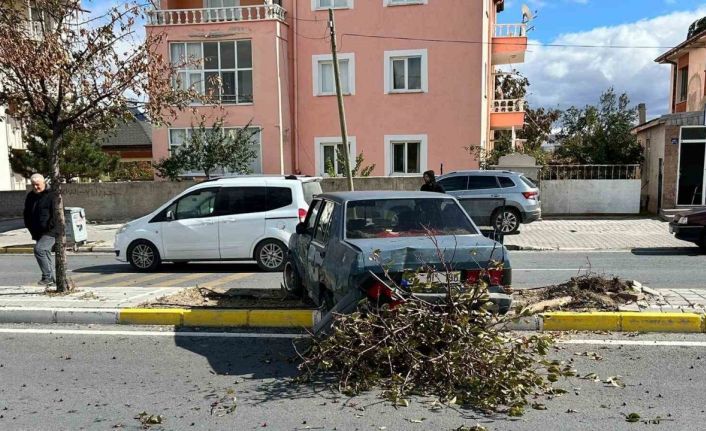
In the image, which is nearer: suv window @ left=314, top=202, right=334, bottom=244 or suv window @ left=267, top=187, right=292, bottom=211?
suv window @ left=314, top=202, right=334, bottom=244

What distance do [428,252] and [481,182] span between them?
11.1 metres

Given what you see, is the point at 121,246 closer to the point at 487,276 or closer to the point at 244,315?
the point at 244,315

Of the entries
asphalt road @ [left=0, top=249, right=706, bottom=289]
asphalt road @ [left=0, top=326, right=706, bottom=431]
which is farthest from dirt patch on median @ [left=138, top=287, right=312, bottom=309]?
asphalt road @ [left=0, top=249, right=706, bottom=289]

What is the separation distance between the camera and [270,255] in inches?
422

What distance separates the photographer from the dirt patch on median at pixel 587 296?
6.53m

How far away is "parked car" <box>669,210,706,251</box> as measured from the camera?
11.9 metres

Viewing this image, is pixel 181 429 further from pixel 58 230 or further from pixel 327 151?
pixel 327 151

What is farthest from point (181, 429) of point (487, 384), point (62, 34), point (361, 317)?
point (62, 34)

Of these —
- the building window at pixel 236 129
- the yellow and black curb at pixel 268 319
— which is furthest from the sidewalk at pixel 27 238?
the yellow and black curb at pixel 268 319

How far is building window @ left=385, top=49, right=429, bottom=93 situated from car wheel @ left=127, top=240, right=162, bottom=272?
1325 cm

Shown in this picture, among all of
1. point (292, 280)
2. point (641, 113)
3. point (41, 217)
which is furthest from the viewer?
point (641, 113)

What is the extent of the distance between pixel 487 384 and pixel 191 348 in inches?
119

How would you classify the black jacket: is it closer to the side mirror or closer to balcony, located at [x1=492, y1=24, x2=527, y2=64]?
the side mirror

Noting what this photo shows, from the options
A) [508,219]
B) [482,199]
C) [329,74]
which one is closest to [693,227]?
[508,219]
